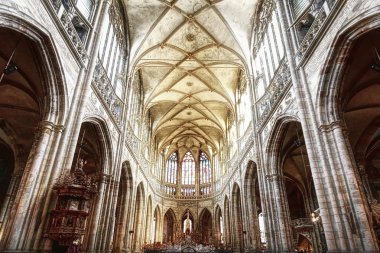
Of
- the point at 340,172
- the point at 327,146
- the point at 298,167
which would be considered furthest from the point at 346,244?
the point at 298,167

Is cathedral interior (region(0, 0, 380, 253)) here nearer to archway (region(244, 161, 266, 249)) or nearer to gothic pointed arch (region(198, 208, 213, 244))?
archway (region(244, 161, 266, 249))

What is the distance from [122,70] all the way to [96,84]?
583 cm

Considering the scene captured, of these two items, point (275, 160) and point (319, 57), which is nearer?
point (319, 57)

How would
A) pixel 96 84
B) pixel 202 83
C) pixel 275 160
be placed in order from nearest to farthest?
pixel 96 84 < pixel 275 160 < pixel 202 83

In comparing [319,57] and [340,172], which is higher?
[319,57]

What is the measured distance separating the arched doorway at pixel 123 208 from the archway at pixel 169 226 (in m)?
16.0

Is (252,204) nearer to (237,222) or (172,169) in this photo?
(237,222)

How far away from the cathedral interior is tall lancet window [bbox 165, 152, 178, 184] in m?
8.13

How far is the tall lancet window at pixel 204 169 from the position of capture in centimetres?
3599

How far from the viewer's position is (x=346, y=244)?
23.5ft

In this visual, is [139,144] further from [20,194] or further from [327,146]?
[327,146]

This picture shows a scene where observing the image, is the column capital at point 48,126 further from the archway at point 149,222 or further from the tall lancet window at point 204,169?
the tall lancet window at point 204,169

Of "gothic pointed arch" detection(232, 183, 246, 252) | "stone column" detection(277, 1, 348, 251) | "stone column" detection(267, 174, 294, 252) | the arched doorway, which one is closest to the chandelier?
"stone column" detection(277, 1, 348, 251)

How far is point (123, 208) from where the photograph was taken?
1833 centimetres
